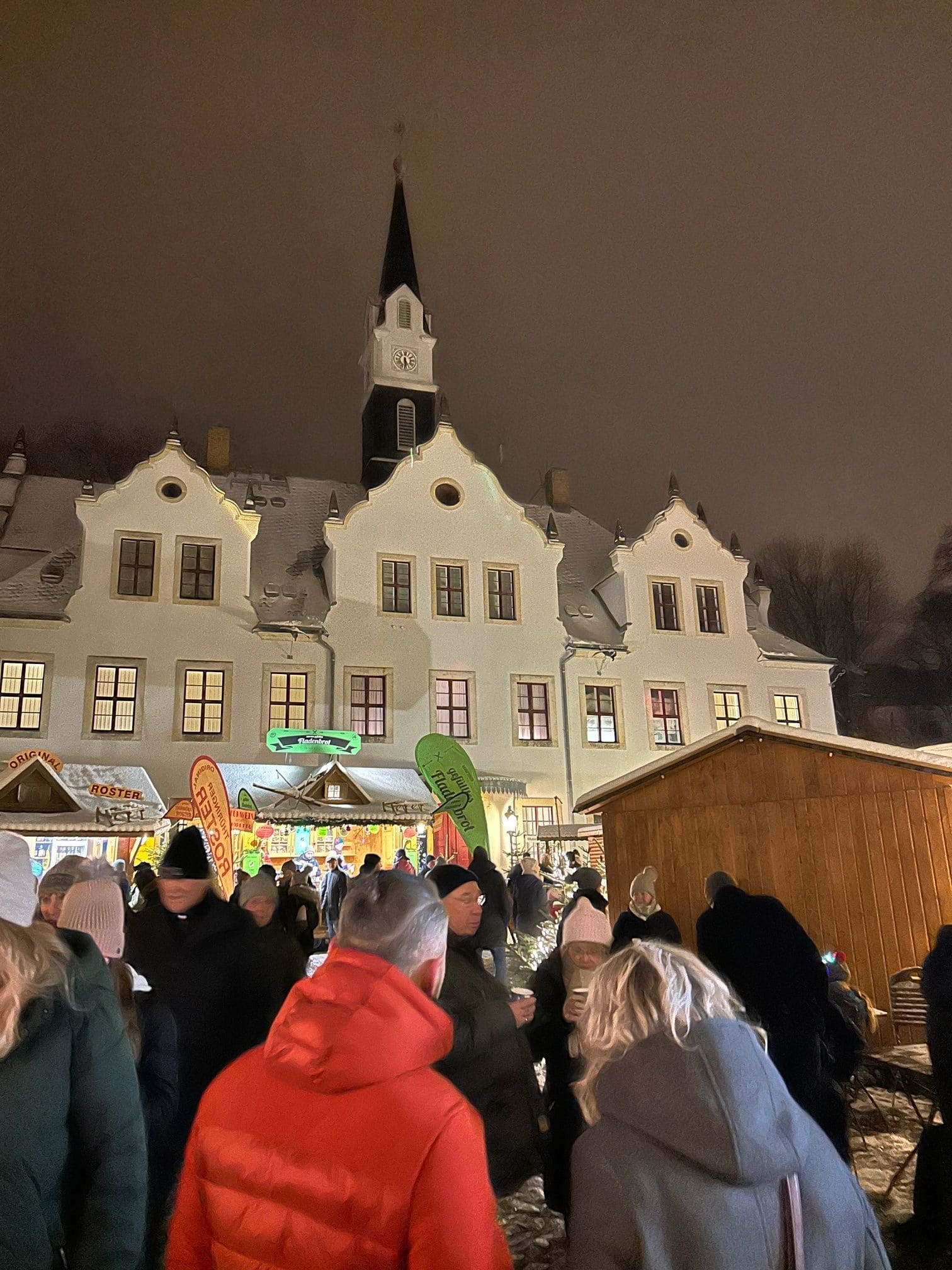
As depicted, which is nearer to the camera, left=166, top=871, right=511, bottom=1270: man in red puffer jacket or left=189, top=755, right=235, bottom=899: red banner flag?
left=166, top=871, right=511, bottom=1270: man in red puffer jacket

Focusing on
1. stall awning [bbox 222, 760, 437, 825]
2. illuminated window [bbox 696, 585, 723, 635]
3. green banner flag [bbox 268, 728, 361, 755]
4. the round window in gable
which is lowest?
stall awning [bbox 222, 760, 437, 825]

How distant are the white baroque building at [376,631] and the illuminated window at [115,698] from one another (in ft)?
0.15

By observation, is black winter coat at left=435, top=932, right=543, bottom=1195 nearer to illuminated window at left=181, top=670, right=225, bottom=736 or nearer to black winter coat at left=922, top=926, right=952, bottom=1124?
black winter coat at left=922, top=926, right=952, bottom=1124

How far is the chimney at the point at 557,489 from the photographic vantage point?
104ft

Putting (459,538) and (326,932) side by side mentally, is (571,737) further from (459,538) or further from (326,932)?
(326,932)

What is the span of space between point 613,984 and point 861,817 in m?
8.15

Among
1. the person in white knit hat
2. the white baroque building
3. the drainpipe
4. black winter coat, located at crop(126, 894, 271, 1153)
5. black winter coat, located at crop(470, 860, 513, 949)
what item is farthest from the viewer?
the drainpipe

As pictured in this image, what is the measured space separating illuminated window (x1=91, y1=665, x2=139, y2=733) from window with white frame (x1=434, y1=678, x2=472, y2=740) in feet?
24.3

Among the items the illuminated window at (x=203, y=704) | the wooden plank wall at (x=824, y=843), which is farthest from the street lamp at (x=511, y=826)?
the wooden plank wall at (x=824, y=843)

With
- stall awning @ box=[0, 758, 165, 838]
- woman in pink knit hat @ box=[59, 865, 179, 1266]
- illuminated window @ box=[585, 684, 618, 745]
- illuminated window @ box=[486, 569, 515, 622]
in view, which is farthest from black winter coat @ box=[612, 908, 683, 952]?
illuminated window @ box=[486, 569, 515, 622]

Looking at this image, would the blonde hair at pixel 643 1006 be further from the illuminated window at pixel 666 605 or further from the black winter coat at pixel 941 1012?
the illuminated window at pixel 666 605

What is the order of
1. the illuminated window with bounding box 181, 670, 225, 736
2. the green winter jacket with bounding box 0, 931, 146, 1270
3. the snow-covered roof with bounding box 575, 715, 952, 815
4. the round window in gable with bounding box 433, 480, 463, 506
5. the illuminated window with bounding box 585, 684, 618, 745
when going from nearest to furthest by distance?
the green winter jacket with bounding box 0, 931, 146, 1270
the snow-covered roof with bounding box 575, 715, 952, 815
the illuminated window with bounding box 181, 670, 225, 736
the illuminated window with bounding box 585, 684, 618, 745
the round window in gable with bounding box 433, 480, 463, 506

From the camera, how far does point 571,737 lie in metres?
23.5

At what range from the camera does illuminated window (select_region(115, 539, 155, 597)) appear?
2194 cm
